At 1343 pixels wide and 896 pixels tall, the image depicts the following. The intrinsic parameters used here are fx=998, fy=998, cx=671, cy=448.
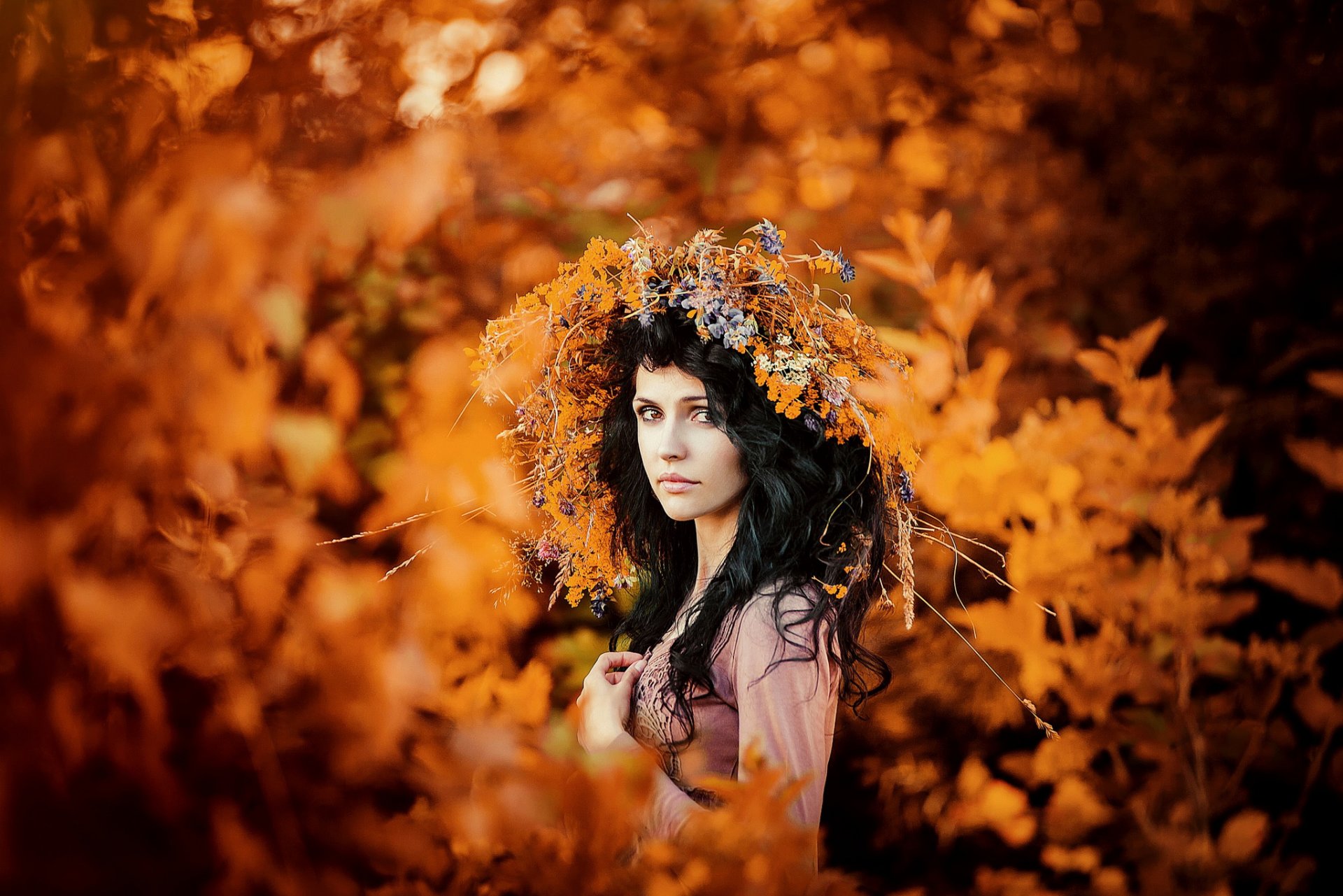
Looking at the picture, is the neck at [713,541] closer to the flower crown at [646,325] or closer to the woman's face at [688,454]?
the woman's face at [688,454]

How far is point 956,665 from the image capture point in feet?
5.12

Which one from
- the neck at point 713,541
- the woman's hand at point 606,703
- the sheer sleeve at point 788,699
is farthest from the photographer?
the neck at point 713,541

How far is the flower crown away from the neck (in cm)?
19

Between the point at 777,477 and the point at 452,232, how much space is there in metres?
0.71

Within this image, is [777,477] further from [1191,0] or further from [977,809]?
[1191,0]

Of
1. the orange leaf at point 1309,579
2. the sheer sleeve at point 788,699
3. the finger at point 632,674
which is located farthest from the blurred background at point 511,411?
the sheer sleeve at point 788,699

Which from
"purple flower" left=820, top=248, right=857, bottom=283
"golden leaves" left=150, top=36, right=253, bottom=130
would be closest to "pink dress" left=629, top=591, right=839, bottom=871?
"purple flower" left=820, top=248, right=857, bottom=283

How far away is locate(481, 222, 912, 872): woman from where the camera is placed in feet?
4.32

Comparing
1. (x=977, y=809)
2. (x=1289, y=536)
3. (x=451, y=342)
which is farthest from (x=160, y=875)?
(x=1289, y=536)

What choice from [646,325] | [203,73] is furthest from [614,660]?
[203,73]

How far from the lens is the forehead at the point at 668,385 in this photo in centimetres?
144

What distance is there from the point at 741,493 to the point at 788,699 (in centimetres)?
33

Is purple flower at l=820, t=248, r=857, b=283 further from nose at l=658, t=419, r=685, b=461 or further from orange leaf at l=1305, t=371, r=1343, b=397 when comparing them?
orange leaf at l=1305, t=371, r=1343, b=397

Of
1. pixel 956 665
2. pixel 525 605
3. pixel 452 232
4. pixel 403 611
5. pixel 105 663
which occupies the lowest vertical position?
pixel 956 665
